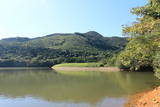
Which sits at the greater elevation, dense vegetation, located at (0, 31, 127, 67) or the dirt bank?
dense vegetation, located at (0, 31, 127, 67)

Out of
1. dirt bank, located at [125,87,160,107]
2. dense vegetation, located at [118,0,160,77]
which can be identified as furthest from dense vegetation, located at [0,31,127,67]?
dense vegetation, located at [118,0,160,77]

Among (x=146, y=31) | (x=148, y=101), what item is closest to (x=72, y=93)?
(x=148, y=101)

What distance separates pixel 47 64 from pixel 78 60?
17.3 meters

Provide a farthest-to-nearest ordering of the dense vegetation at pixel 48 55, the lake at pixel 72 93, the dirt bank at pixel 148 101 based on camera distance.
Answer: the dense vegetation at pixel 48 55
the lake at pixel 72 93
the dirt bank at pixel 148 101

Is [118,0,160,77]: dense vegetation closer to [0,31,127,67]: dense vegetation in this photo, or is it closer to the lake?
the lake

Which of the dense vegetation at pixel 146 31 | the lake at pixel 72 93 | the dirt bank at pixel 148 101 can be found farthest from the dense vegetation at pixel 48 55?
the dense vegetation at pixel 146 31

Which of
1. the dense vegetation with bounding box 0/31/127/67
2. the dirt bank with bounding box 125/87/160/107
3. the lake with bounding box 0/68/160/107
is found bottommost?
the lake with bounding box 0/68/160/107

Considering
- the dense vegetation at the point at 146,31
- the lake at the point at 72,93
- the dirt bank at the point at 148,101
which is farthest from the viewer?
the lake at the point at 72,93

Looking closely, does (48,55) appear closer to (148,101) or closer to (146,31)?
(148,101)

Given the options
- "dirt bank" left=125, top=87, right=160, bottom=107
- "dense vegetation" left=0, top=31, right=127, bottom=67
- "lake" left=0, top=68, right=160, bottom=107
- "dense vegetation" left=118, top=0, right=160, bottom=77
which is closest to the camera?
"dense vegetation" left=118, top=0, right=160, bottom=77

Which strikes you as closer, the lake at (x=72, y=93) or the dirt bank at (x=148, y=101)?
the dirt bank at (x=148, y=101)

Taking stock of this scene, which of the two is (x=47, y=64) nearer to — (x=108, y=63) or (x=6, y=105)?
(x=108, y=63)

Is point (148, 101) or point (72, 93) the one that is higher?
point (148, 101)

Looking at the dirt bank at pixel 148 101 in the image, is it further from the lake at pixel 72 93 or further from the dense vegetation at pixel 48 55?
the dense vegetation at pixel 48 55
